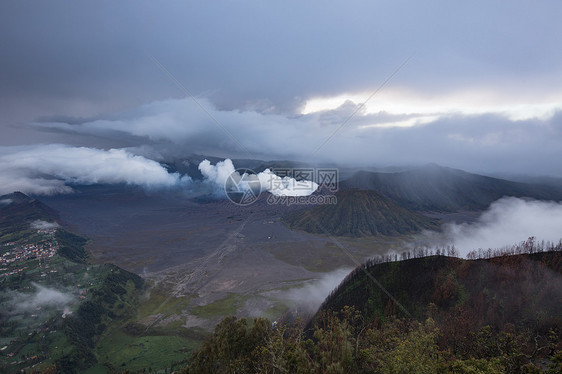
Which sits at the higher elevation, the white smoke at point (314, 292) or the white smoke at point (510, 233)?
the white smoke at point (510, 233)

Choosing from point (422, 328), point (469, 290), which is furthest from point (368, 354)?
point (469, 290)

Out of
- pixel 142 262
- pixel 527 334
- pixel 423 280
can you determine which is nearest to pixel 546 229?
pixel 423 280

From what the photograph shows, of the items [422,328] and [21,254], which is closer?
[422,328]

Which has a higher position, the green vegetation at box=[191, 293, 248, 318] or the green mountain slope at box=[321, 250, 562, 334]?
the green mountain slope at box=[321, 250, 562, 334]

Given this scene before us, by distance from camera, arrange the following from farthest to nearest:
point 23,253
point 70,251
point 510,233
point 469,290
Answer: point 510,233 < point 70,251 < point 23,253 < point 469,290

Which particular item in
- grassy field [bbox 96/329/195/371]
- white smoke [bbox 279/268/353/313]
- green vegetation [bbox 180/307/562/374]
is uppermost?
green vegetation [bbox 180/307/562/374]

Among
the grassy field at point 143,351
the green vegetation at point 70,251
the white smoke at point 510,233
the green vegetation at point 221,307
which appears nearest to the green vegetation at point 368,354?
the grassy field at point 143,351

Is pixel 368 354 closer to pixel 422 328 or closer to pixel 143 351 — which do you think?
pixel 422 328

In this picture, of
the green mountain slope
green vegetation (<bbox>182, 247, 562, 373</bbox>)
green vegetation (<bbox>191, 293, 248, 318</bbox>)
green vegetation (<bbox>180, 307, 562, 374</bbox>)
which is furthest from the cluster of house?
the green mountain slope

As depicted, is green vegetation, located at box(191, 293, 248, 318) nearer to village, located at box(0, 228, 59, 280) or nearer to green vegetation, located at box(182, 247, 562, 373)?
green vegetation, located at box(182, 247, 562, 373)

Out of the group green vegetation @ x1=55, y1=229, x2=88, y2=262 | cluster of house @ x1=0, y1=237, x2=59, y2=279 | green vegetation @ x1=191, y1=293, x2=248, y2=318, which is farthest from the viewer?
green vegetation @ x1=55, y1=229, x2=88, y2=262

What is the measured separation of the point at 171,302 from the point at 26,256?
11307 centimetres

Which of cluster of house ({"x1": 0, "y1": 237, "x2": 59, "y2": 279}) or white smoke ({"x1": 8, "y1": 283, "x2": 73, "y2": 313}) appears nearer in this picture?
white smoke ({"x1": 8, "y1": 283, "x2": 73, "y2": 313})

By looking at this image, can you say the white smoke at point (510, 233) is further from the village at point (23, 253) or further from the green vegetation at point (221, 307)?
the village at point (23, 253)
